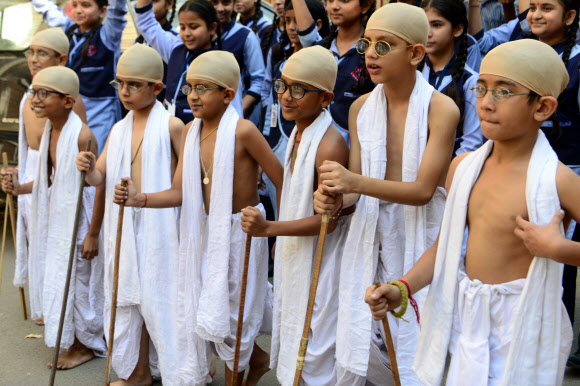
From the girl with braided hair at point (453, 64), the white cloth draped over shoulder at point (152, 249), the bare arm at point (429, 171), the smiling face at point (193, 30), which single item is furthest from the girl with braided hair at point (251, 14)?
the bare arm at point (429, 171)

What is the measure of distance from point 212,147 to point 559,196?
214 cm

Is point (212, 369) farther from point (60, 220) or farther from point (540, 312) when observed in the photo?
point (540, 312)

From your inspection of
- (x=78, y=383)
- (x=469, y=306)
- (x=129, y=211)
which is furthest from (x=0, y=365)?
(x=469, y=306)

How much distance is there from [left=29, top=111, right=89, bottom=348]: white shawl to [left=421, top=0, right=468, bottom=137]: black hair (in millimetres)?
2480

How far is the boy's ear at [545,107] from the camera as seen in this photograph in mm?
2646

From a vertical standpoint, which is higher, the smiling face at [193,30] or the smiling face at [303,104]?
the smiling face at [193,30]

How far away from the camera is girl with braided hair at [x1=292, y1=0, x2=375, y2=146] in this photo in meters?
5.12

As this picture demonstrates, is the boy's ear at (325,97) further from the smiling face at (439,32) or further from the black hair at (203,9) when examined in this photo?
the black hair at (203,9)

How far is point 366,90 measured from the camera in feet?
16.7

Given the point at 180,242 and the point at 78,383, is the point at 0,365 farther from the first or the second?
the point at 180,242

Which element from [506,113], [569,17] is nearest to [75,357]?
[506,113]

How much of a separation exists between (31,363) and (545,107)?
3.77 meters

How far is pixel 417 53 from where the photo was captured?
11.3 ft

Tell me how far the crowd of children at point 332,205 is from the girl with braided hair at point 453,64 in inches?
0.5
